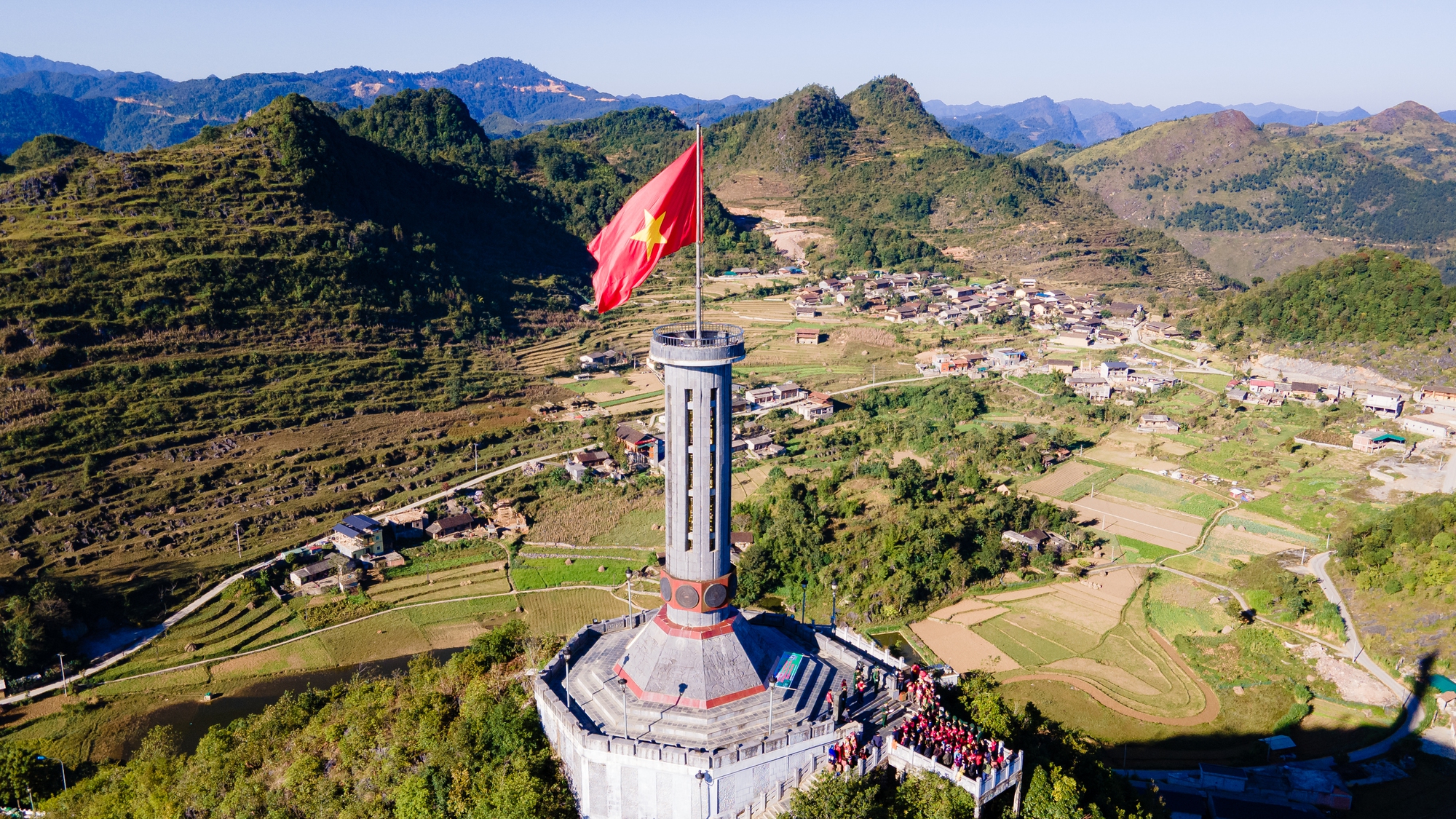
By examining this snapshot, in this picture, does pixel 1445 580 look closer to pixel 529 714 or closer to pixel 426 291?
pixel 529 714

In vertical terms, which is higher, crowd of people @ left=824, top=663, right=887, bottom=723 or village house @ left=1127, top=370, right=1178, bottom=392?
crowd of people @ left=824, top=663, right=887, bottom=723

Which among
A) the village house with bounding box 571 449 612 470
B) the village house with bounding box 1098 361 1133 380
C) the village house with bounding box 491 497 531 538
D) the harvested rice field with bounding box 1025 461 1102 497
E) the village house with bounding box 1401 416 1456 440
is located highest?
the village house with bounding box 1098 361 1133 380

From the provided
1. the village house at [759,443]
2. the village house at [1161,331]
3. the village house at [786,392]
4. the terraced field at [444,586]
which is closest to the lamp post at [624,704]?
the terraced field at [444,586]

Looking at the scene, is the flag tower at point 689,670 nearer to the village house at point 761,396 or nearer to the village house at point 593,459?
the village house at point 593,459

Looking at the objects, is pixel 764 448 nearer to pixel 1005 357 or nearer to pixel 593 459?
pixel 593 459

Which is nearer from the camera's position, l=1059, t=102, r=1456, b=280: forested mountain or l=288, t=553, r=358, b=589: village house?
l=288, t=553, r=358, b=589: village house

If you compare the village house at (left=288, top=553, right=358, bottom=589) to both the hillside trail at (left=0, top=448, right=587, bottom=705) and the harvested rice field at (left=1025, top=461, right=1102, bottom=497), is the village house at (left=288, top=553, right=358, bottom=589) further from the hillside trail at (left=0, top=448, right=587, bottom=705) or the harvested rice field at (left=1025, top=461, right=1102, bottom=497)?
the harvested rice field at (left=1025, top=461, right=1102, bottom=497)

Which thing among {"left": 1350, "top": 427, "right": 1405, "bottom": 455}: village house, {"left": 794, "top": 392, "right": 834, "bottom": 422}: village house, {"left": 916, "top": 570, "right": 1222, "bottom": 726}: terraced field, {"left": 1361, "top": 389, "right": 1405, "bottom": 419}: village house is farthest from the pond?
{"left": 1361, "top": 389, "right": 1405, "bottom": 419}: village house
